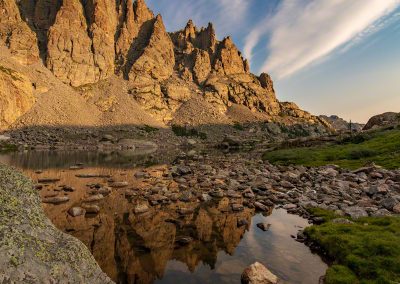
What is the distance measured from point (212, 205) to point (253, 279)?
1244cm

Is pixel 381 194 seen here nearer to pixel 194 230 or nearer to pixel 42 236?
pixel 194 230

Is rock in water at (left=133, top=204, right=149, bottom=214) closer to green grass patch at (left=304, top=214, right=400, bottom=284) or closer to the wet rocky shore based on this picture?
the wet rocky shore

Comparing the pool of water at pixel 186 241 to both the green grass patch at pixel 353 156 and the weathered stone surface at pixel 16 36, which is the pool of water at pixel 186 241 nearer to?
the green grass patch at pixel 353 156

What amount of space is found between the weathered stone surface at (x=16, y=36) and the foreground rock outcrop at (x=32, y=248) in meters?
191

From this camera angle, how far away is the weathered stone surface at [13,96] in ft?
414

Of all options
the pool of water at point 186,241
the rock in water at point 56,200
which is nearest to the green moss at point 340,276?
the pool of water at point 186,241

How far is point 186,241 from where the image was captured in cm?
1568

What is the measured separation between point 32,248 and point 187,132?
7193 inches

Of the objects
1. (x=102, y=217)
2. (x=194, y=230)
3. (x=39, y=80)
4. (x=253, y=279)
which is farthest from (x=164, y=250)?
(x=39, y=80)

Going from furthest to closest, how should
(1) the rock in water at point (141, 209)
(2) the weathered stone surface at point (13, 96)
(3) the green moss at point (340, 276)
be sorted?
(2) the weathered stone surface at point (13, 96) < (1) the rock in water at point (141, 209) < (3) the green moss at point (340, 276)

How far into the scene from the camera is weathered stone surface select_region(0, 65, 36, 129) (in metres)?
126

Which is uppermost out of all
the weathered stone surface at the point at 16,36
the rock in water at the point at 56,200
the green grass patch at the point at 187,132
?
the weathered stone surface at the point at 16,36

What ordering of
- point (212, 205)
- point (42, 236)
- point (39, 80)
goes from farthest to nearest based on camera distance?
point (39, 80) → point (212, 205) → point (42, 236)

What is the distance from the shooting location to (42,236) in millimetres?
6688
